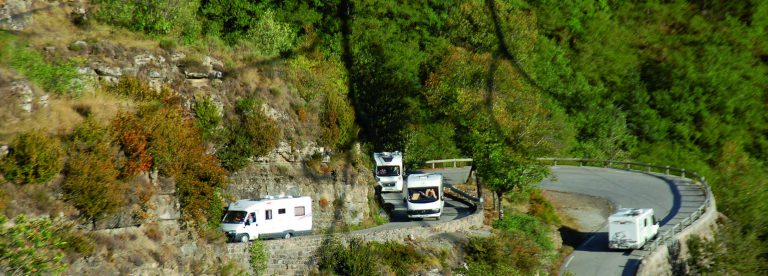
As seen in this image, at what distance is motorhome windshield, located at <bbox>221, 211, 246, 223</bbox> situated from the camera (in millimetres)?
29062

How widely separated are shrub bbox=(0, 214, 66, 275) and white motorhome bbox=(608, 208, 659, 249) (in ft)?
82.6

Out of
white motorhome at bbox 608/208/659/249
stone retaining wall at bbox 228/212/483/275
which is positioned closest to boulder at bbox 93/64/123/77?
stone retaining wall at bbox 228/212/483/275

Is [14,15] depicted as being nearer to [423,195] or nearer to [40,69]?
[40,69]

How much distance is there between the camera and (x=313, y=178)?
35562 millimetres

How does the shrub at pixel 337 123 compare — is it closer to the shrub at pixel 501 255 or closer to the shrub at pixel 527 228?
the shrub at pixel 501 255

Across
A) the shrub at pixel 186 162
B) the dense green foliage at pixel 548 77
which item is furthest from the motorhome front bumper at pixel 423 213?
the shrub at pixel 186 162

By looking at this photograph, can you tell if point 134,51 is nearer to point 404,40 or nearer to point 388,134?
point 388,134

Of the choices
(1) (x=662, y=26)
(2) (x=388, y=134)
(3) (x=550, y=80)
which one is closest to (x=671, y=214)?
(2) (x=388, y=134)

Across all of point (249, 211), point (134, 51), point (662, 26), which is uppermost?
point (662, 26)

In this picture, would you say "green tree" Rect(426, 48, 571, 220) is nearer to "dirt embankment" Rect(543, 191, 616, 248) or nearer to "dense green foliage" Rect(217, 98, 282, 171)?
"dirt embankment" Rect(543, 191, 616, 248)

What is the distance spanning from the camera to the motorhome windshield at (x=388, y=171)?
45.5 meters

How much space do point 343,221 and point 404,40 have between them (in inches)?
1156

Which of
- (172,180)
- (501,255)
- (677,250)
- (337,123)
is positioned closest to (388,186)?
(337,123)

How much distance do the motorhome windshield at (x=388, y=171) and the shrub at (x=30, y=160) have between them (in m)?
23.2
